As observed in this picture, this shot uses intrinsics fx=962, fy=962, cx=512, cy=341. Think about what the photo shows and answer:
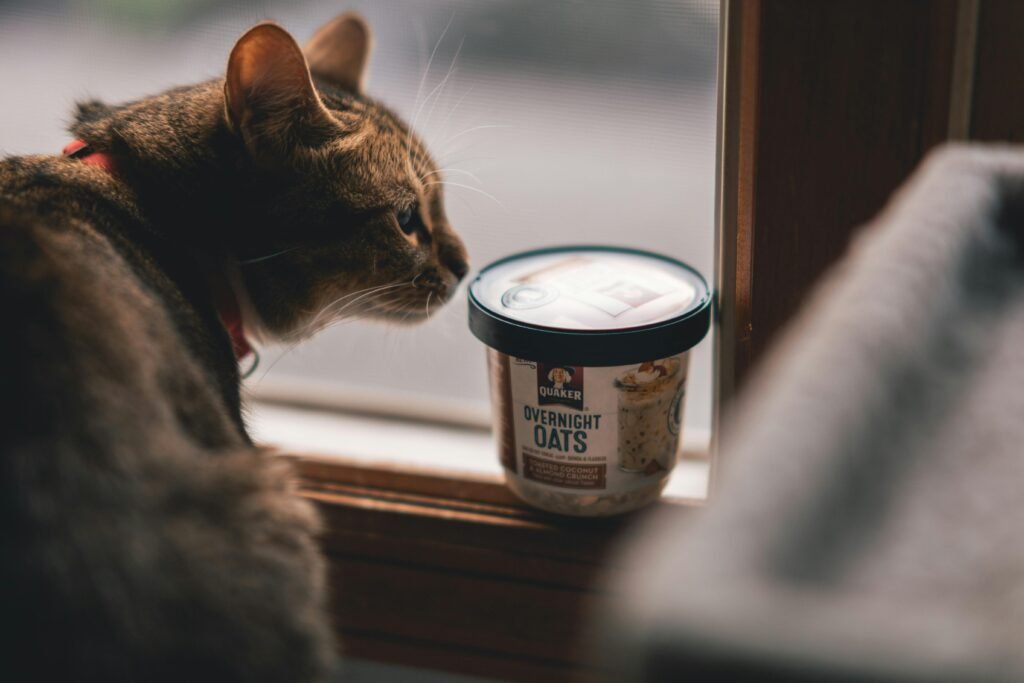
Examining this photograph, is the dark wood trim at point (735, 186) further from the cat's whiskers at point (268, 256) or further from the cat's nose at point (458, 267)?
the cat's whiskers at point (268, 256)

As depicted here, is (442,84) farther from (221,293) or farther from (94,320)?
(94,320)

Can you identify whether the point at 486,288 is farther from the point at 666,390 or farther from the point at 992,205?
the point at 992,205

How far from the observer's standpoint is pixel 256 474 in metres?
0.61

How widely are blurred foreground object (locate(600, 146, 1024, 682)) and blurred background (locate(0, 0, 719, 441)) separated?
0.53 metres

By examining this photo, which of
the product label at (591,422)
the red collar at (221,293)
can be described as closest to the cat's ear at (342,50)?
the red collar at (221,293)

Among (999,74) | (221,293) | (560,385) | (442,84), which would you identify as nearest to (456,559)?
(560,385)

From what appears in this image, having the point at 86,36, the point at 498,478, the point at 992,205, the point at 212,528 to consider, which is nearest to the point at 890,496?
the point at 992,205

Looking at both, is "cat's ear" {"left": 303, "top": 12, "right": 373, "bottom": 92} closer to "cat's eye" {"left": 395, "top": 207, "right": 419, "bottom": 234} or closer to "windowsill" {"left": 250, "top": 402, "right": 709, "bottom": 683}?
"cat's eye" {"left": 395, "top": 207, "right": 419, "bottom": 234}

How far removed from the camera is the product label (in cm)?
85

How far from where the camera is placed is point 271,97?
790 mm

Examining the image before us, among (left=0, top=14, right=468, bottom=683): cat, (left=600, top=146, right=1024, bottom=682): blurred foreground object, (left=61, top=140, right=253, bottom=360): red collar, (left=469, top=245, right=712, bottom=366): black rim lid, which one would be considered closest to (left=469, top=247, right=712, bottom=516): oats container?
(left=469, top=245, right=712, bottom=366): black rim lid

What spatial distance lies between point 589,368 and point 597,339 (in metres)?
0.03

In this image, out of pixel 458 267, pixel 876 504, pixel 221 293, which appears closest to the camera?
pixel 876 504

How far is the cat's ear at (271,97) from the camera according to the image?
0.75 meters
